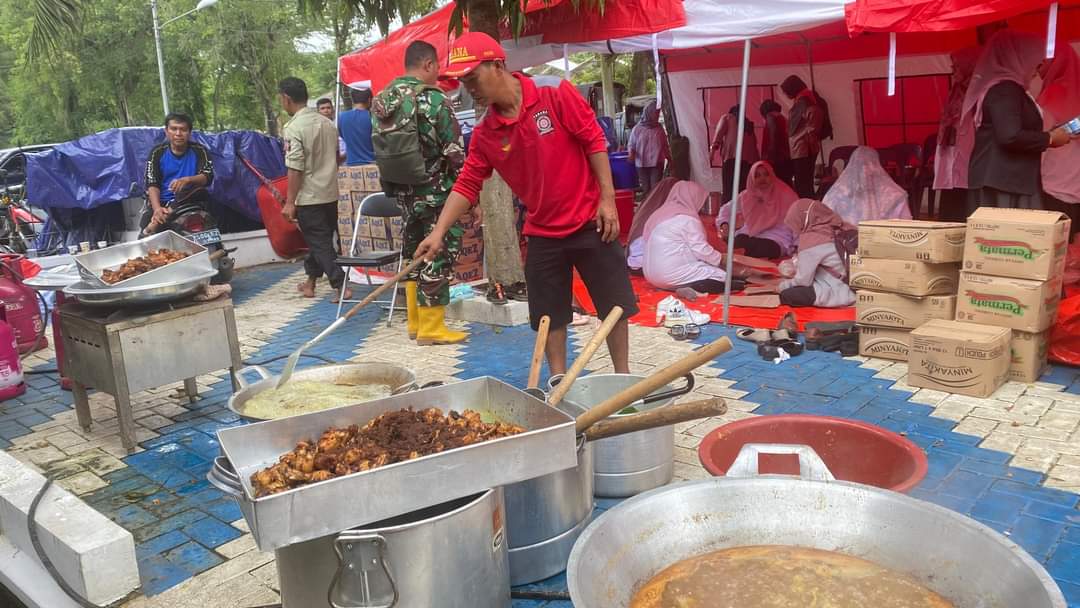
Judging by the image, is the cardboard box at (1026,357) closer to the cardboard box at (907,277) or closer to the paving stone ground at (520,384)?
the paving stone ground at (520,384)

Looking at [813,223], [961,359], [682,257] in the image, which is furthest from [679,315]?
[961,359]

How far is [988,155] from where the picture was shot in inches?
216

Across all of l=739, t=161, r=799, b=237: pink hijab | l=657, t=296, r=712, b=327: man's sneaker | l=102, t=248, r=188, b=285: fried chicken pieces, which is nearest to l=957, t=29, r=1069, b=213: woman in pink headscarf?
l=657, t=296, r=712, b=327: man's sneaker

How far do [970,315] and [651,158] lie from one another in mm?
8609

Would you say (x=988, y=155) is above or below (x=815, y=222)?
above

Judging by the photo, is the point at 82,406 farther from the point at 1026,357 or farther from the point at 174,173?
the point at 1026,357

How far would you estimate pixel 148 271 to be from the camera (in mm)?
4281

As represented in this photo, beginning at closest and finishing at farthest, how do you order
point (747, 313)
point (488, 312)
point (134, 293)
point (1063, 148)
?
point (134, 293) < point (747, 313) < point (488, 312) < point (1063, 148)

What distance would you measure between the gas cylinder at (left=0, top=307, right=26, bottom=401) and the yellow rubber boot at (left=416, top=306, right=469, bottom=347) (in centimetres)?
280

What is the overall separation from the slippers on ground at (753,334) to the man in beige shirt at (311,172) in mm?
3965

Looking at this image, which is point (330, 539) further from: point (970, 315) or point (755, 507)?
point (970, 315)

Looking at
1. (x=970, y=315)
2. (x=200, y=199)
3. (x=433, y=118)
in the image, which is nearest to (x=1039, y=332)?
(x=970, y=315)

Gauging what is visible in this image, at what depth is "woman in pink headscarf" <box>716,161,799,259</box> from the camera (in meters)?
8.20

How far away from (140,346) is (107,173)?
7977 mm
